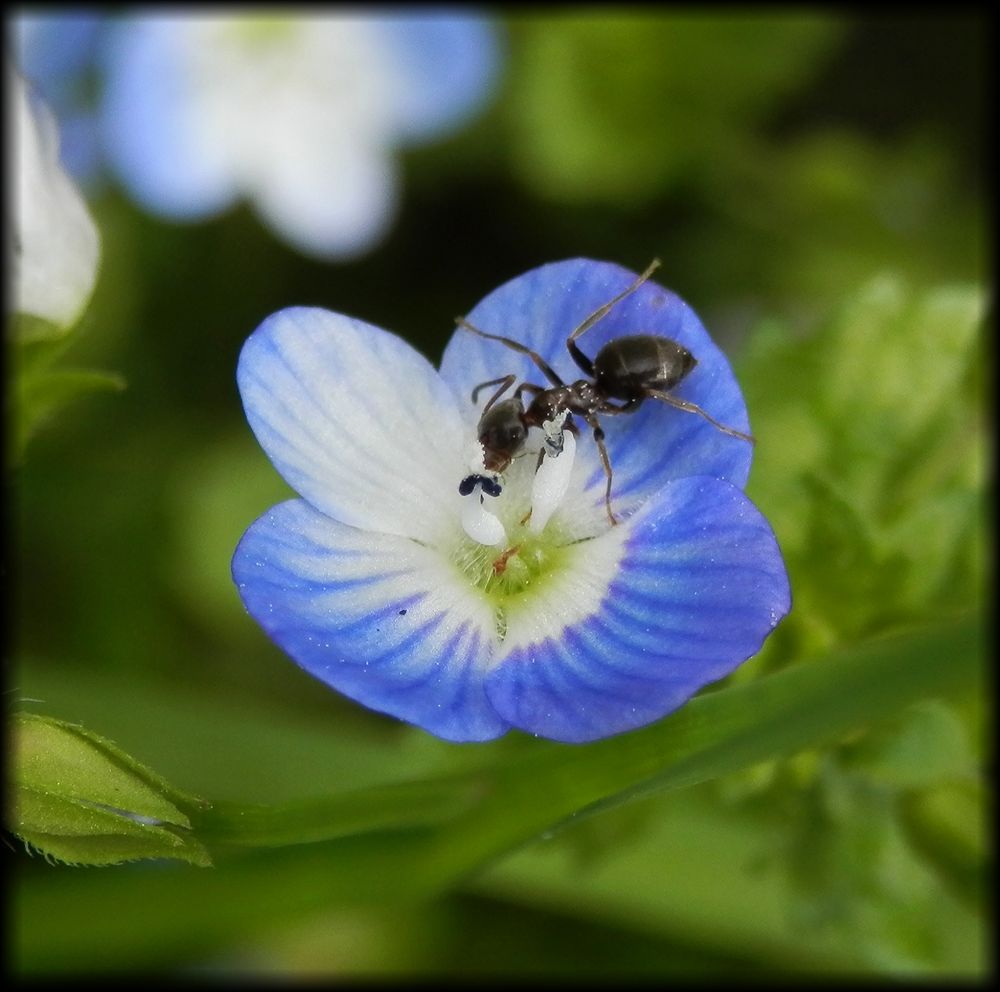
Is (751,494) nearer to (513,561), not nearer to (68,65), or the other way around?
(513,561)

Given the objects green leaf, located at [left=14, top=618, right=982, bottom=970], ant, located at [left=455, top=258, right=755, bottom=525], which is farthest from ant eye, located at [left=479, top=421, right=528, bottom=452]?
green leaf, located at [left=14, top=618, right=982, bottom=970]

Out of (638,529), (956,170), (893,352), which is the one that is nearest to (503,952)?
(893,352)

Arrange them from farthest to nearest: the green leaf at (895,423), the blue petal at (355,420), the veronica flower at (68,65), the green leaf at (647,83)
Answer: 1. the green leaf at (647,83)
2. the veronica flower at (68,65)
3. the green leaf at (895,423)
4. the blue petal at (355,420)

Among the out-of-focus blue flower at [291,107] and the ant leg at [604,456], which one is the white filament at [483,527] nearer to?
the ant leg at [604,456]

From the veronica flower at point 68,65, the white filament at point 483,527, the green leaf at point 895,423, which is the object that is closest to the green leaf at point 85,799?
the white filament at point 483,527

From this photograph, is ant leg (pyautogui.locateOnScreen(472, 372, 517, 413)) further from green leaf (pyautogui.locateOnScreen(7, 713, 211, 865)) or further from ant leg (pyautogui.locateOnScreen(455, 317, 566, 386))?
green leaf (pyautogui.locateOnScreen(7, 713, 211, 865))

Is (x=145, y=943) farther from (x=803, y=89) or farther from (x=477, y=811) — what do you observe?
(x=803, y=89)
